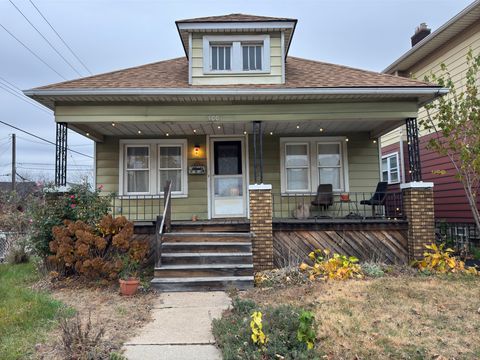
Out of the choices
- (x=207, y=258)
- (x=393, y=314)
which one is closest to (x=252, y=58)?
(x=207, y=258)

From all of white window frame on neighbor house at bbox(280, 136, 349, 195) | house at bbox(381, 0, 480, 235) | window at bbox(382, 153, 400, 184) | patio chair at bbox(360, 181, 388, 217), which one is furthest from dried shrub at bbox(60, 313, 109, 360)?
window at bbox(382, 153, 400, 184)

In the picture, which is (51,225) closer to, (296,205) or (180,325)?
(180,325)

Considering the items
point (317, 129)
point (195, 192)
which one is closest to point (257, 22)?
point (317, 129)

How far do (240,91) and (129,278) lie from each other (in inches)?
161

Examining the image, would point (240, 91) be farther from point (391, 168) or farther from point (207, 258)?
point (391, 168)

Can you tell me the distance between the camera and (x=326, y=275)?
6.13 meters

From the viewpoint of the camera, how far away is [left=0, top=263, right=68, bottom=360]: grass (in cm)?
340

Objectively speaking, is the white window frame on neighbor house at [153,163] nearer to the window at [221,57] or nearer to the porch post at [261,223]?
the window at [221,57]

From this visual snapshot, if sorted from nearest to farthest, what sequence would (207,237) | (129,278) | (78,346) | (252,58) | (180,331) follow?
(78,346), (180,331), (129,278), (207,237), (252,58)

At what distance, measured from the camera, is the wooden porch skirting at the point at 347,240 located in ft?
24.1

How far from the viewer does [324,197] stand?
858cm

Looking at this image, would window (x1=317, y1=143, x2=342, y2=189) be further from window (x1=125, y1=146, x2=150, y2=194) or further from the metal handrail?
window (x1=125, y1=146, x2=150, y2=194)

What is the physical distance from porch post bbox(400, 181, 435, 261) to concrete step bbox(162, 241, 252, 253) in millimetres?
3441

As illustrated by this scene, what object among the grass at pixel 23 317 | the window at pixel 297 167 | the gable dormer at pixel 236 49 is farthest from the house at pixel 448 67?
the grass at pixel 23 317
